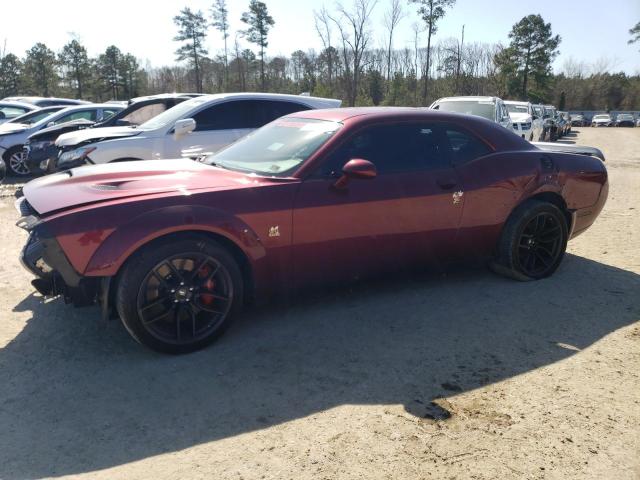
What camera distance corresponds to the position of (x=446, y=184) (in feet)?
14.2

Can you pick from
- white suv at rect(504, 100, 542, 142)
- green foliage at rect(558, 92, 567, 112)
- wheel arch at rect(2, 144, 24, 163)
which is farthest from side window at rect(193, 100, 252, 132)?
green foliage at rect(558, 92, 567, 112)

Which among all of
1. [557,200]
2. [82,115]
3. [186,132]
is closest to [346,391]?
[557,200]

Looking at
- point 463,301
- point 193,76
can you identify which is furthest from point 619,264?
point 193,76

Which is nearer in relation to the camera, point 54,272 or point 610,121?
point 54,272

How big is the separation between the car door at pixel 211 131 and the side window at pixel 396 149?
4.12m

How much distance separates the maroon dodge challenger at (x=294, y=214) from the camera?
326 cm

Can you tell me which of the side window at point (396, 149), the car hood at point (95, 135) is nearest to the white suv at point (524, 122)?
the car hood at point (95, 135)

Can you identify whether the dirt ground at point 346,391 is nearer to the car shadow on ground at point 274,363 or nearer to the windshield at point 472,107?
the car shadow on ground at point 274,363

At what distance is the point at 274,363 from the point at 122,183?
1.64 metres

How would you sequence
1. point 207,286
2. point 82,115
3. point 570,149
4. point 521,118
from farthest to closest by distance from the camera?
point 521,118 < point 82,115 < point 570,149 < point 207,286

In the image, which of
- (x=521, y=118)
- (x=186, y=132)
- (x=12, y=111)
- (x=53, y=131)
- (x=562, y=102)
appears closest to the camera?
(x=186, y=132)

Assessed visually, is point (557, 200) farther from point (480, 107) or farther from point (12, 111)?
point (12, 111)

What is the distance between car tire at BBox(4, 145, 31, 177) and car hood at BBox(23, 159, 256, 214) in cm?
885

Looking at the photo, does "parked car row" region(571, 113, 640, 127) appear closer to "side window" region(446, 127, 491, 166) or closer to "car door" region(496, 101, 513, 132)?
"car door" region(496, 101, 513, 132)
